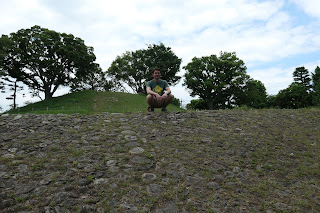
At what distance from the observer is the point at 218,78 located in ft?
111

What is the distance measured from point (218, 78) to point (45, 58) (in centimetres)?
2815

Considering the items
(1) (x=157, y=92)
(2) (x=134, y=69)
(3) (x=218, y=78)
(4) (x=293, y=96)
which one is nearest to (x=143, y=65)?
(2) (x=134, y=69)

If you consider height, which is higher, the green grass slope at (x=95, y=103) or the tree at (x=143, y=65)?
the tree at (x=143, y=65)

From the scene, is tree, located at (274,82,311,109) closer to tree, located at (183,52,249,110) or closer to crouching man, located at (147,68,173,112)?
tree, located at (183,52,249,110)

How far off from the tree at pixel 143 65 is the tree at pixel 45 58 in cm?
1247

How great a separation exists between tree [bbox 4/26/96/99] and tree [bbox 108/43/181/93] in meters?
12.5

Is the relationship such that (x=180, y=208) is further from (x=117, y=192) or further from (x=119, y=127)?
(x=119, y=127)

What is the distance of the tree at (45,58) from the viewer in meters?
29.0

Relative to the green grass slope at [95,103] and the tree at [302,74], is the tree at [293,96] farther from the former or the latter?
the green grass slope at [95,103]

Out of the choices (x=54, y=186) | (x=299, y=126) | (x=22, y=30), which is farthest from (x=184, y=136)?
(x=22, y=30)

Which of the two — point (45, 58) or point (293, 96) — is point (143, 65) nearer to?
point (45, 58)

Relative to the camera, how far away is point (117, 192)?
3.58m

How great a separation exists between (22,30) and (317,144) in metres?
38.4

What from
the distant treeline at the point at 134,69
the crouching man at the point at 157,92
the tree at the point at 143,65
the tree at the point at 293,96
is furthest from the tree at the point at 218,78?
the crouching man at the point at 157,92
